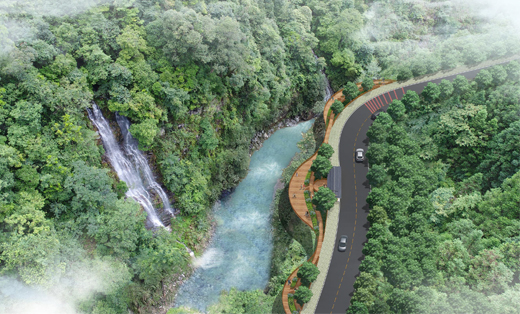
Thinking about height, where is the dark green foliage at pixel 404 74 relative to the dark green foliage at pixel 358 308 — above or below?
above

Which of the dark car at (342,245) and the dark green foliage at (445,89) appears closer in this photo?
the dark car at (342,245)

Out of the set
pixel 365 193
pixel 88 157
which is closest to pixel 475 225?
pixel 365 193

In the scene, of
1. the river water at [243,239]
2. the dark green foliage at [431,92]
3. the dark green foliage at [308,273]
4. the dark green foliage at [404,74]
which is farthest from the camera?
the dark green foliage at [404,74]

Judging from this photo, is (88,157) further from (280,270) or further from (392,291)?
(392,291)

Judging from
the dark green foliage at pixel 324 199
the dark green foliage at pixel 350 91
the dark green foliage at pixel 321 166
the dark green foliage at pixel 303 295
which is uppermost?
the dark green foliage at pixel 350 91

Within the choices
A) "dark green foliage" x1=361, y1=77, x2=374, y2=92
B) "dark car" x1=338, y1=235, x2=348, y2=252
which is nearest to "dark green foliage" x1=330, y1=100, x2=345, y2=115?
"dark green foliage" x1=361, y1=77, x2=374, y2=92

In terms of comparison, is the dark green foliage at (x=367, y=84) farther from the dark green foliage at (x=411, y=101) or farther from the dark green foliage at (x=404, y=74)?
the dark green foliage at (x=411, y=101)

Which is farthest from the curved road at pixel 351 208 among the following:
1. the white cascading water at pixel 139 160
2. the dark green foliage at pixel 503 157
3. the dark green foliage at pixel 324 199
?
the white cascading water at pixel 139 160
